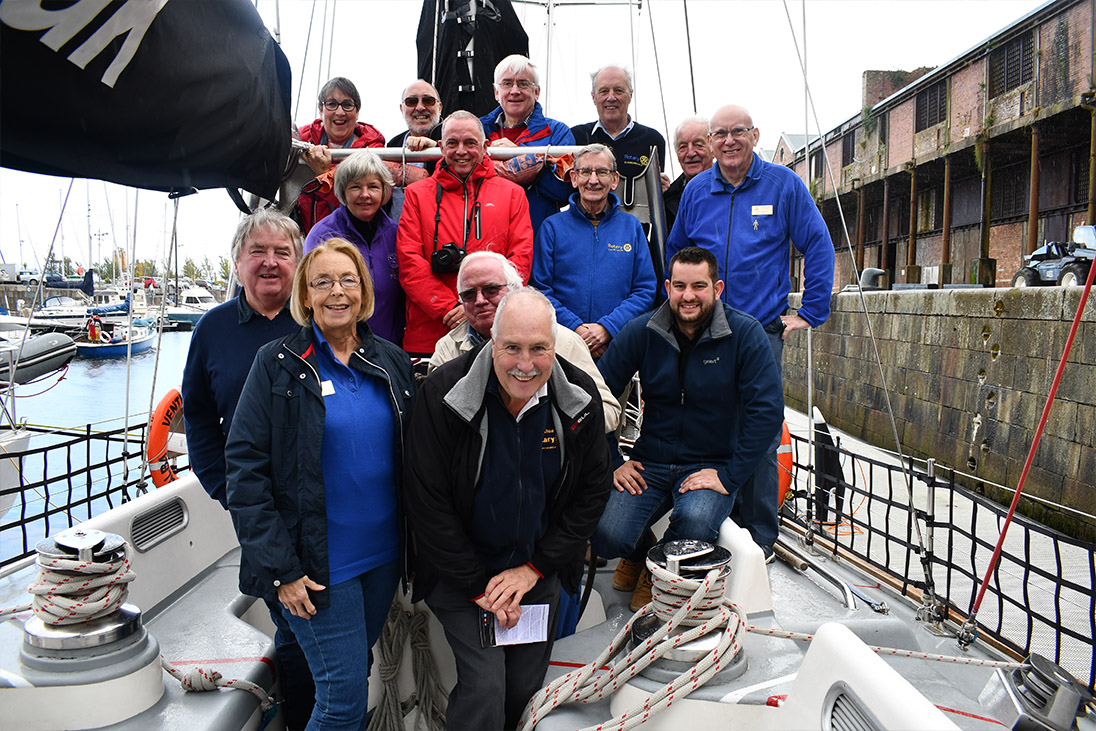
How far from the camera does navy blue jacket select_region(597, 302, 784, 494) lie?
2.92 meters

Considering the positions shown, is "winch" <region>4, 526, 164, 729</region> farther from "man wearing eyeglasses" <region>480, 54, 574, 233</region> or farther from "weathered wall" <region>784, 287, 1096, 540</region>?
"weathered wall" <region>784, 287, 1096, 540</region>

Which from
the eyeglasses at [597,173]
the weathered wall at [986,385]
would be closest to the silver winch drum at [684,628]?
the eyeglasses at [597,173]

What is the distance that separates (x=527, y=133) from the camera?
4.31 meters

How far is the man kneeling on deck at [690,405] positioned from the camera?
291 centimetres

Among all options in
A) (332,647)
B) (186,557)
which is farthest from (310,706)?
(186,557)

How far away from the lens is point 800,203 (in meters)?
3.74

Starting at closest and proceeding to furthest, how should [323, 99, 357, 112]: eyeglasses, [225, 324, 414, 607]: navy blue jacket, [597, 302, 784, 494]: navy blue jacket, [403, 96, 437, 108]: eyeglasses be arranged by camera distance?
[225, 324, 414, 607]: navy blue jacket
[597, 302, 784, 494]: navy blue jacket
[323, 99, 357, 112]: eyeglasses
[403, 96, 437, 108]: eyeglasses

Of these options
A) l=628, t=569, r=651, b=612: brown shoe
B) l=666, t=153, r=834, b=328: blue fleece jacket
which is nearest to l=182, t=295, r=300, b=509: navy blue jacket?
l=628, t=569, r=651, b=612: brown shoe

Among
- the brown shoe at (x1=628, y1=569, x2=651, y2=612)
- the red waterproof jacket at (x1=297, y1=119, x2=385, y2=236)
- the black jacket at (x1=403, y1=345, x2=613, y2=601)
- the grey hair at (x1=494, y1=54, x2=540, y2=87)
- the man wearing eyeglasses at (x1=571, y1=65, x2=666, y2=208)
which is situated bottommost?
the brown shoe at (x1=628, y1=569, x2=651, y2=612)

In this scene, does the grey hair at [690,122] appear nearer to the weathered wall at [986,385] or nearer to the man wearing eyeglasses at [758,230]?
the man wearing eyeglasses at [758,230]

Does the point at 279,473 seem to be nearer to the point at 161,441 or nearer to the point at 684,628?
the point at 684,628

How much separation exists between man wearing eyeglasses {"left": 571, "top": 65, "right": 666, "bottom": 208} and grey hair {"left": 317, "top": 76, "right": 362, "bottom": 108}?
4.55 feet

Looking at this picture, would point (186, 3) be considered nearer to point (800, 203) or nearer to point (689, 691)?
point (689, 691)

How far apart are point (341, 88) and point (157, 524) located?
2562 millimetres
